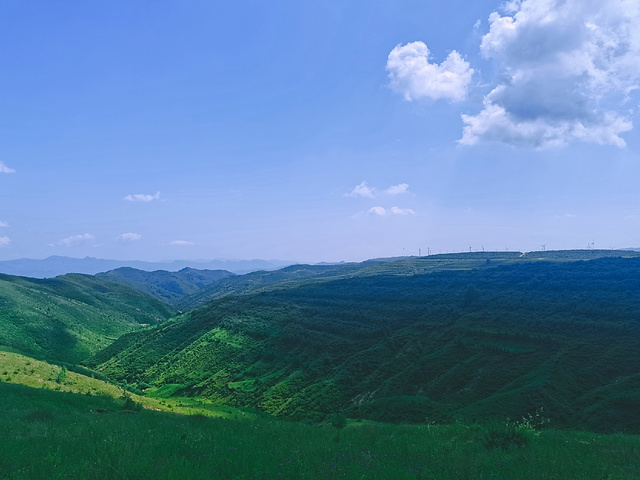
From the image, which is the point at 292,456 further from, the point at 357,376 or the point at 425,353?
the point at 425,353

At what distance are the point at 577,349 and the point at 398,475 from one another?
201 ft

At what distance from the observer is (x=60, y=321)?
114m

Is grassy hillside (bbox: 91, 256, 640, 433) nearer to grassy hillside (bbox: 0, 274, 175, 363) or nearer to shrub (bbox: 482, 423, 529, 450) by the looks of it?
grassy hillside (bbox: 0, 274, 175, 363)

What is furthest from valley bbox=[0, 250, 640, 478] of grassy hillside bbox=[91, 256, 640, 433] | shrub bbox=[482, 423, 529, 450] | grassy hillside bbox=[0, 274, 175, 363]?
grassy hillside bbox=[0, 274, 175, 363]

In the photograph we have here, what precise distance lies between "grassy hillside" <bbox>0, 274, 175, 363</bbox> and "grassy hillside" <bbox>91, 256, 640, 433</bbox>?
1039 cm

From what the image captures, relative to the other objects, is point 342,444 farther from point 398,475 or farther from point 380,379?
point 380,379

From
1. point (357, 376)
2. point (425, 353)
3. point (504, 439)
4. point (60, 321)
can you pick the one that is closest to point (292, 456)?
point (504, 439)

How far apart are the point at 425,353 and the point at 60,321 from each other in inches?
4446

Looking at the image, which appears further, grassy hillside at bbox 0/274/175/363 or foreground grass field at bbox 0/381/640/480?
grassy hillside at bbox 0/274/175/363

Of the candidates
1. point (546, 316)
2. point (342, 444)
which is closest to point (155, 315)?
point (546, 316)

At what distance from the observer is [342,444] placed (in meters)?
11.8

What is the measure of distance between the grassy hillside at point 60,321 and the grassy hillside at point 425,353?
10.4 meters

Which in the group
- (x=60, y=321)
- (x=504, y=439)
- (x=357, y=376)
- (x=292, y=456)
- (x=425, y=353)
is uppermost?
(x=292, y=456)

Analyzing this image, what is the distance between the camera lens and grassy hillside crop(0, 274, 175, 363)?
96.0 meters
